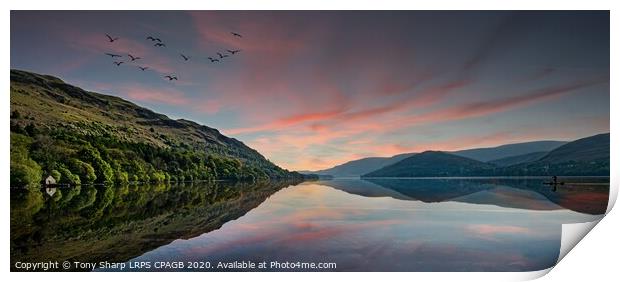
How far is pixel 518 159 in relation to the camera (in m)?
7.84

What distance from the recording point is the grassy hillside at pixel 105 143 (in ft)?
22.0

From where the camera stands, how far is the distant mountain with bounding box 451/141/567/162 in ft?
24.1

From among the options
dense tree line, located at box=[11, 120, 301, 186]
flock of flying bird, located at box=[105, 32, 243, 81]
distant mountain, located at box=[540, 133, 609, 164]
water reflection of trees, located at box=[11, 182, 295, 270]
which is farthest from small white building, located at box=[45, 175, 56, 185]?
distant mountain, located at box=[540, 133, 609, 164]

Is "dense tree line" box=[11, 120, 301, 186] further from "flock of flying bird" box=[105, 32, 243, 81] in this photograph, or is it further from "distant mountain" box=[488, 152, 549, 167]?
"distant mountain" box=[488, 152, 549, 167]

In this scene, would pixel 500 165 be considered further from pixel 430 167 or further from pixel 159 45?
pixel 159 45

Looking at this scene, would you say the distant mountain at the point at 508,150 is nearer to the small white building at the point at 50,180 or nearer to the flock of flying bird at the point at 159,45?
the flock of flying bird at the point at 159,45

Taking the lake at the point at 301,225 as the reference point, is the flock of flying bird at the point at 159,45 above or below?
above

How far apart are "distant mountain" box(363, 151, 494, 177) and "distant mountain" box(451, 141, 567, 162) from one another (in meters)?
0.15

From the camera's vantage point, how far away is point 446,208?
7664 mm

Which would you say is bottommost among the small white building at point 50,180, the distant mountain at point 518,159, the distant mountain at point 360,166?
the small white building at point 50,180

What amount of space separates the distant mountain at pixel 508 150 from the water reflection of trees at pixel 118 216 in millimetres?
2975

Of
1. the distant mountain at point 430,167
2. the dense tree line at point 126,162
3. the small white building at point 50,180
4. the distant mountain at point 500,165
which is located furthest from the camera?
the distant mountain at point 430,167

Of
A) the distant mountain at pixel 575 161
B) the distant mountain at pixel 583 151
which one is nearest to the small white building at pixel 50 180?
the distant mountain at pixel 575 161

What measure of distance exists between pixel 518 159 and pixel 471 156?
0.73 meters
